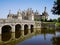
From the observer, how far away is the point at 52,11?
68.2m

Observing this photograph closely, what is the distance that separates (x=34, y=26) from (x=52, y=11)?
9.70 m

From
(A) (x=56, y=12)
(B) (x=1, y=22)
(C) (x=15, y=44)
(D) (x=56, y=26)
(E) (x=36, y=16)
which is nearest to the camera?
(C) (x=15, y=44)

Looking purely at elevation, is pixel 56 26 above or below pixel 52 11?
below

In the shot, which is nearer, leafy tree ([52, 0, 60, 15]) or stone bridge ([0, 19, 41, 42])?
stone bridge ([0, 19, 41, 42])

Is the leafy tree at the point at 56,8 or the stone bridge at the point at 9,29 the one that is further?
the leafy tree at the point at 56,8

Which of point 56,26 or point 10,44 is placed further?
point 56,26

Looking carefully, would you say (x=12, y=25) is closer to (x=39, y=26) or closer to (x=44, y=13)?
(x=39, y=26)

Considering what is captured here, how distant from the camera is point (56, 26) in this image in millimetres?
70562

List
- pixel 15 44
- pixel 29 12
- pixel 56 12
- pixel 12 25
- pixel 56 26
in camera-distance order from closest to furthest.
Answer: pixel 15 44 → pixel 12 25 → pixel 56 12 → pixel 56 26 → pixel 29 12

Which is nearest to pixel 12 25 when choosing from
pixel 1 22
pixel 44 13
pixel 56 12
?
pixel 1 22

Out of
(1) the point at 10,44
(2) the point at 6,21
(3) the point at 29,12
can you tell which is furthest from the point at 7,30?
(3) the point at 29,12

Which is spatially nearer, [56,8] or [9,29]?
[9,29]

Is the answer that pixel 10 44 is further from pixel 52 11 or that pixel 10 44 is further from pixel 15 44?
pixel 52 11

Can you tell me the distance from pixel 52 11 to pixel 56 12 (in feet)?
8.14
